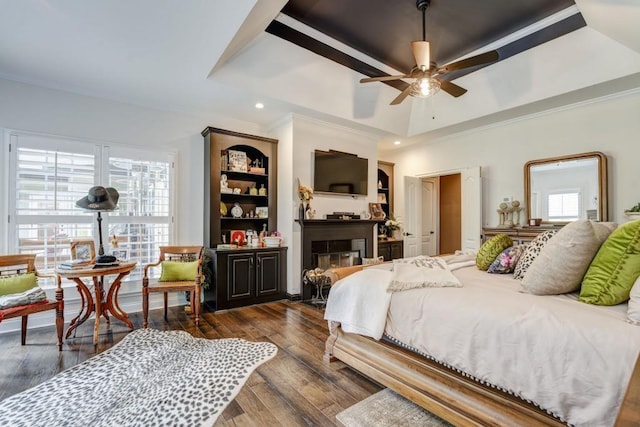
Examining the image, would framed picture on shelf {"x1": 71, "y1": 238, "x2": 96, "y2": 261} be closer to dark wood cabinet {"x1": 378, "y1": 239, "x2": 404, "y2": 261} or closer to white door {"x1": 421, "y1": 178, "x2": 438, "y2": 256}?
dark wood cabinet {"x1": 378, "y1": 239, "x2": 404, "y2": 261}

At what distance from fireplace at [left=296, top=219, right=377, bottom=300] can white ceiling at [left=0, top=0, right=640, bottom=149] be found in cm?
168

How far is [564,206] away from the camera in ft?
13.8

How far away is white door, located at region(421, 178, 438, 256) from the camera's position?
6629 millimetres

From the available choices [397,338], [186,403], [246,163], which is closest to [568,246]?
[397,338]

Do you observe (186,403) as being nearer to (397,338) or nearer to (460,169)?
(397,338)

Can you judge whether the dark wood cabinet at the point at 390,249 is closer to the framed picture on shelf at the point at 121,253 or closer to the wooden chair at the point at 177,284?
the wooden chair at the point at 177,284

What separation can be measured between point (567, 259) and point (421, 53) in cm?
218

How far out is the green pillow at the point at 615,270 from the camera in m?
1.48

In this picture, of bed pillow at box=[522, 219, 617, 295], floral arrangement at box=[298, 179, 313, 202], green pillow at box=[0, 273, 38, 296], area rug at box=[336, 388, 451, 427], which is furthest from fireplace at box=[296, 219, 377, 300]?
bed pillow at box=[522, 219, 617, 295]

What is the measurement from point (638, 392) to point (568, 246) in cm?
125

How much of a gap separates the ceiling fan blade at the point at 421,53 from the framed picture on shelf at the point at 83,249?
4.19 m

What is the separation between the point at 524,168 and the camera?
15.1 ft

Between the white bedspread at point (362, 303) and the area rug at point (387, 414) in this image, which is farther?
the white bedspread at point (362, 303)

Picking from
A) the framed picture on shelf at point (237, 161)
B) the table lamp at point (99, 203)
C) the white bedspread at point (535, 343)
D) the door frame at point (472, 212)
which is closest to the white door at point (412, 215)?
the door frame at point (472, 212)
